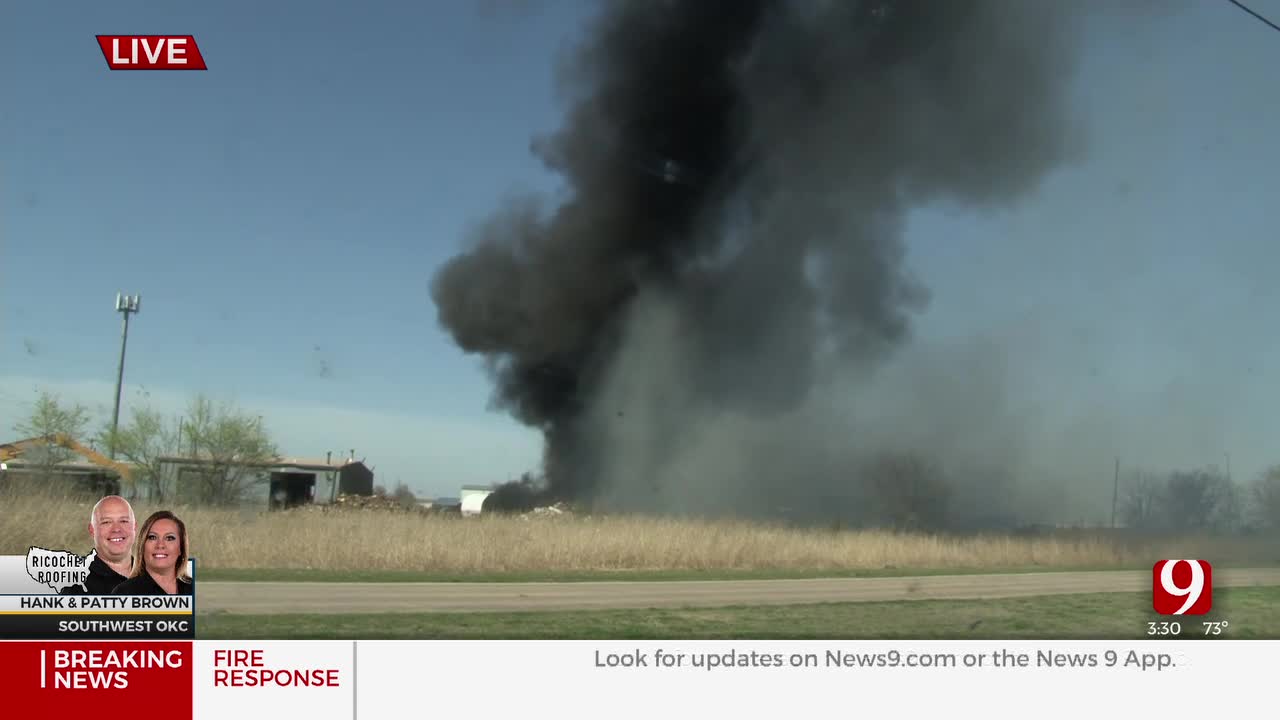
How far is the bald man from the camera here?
8.94 m

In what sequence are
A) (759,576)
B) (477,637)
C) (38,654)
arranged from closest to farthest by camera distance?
(38,654), (477,637), (759,576)

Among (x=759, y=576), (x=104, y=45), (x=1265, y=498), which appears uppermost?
(x=104, y=45)

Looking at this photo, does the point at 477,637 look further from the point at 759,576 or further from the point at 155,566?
the point at 759,576

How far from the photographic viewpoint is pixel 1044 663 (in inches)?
368

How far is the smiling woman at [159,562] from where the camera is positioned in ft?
29.2

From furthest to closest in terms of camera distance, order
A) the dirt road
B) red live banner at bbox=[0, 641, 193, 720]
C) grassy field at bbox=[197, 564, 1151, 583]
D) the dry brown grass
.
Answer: the dry brown grass, grassy field at bbox=[197, 564, 1151, 583], the dirt road, red live banner at bbox=[0, 641, 193, 720]

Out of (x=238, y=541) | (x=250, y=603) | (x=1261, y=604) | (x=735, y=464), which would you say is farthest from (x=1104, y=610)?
(x=735, y=464)

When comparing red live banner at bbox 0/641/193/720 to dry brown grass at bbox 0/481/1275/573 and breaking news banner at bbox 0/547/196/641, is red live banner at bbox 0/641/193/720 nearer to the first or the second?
breaking news banner at bbox 0/547/196/641

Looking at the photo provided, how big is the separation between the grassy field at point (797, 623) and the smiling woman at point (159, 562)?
0.92m

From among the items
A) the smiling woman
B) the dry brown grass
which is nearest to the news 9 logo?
the dry brown grass

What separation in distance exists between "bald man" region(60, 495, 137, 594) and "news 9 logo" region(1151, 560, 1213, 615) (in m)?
11.6

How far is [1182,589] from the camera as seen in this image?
11766 mm

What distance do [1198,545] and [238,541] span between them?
65.1 ft

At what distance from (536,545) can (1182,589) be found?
14.5 meters
